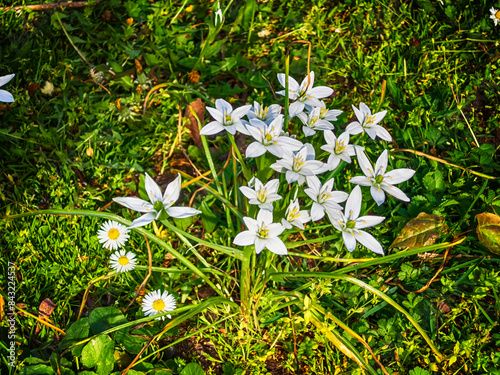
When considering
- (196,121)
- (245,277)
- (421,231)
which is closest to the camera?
(245,277)

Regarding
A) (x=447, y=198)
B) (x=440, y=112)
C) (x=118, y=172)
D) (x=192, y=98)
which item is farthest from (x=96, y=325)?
(x=440, y=112)

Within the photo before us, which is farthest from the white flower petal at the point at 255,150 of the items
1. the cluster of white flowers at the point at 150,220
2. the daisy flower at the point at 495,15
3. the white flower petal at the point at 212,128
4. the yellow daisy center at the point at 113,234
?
the daisy flower at the point at 495,15

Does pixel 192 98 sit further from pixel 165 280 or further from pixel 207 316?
pixel 207 316

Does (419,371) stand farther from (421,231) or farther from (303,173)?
(303,173)

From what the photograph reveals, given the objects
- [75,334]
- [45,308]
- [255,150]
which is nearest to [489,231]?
[255,150]

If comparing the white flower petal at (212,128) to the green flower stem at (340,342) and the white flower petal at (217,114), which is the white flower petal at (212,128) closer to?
the white flower petal at (217,114)

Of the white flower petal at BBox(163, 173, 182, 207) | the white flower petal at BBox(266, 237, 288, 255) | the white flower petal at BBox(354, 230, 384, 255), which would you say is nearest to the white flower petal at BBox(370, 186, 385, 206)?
the white flower petal at BBox(354, 230, 384, 255)

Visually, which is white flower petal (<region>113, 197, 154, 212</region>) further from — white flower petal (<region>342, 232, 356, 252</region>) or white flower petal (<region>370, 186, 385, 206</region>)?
white flower petal (<region>370, 186, 385, 206</region>)
